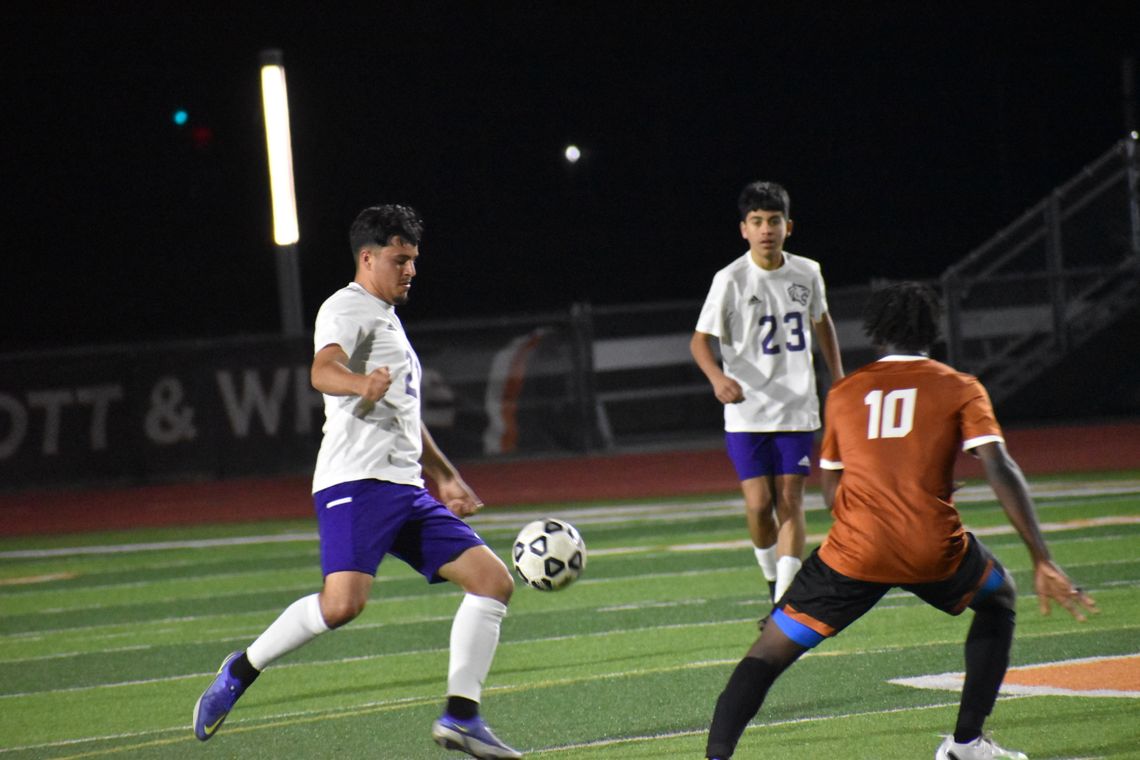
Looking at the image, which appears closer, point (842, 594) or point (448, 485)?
point (842, 594)

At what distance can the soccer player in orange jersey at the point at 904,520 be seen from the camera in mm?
4543

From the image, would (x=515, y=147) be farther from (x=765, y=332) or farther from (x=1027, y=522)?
(x=1027, y=522)

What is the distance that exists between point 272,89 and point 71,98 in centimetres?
1746

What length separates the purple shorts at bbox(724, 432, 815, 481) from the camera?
320 inches

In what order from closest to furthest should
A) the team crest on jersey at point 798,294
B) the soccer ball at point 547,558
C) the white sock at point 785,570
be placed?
1. the soccer ball at point 547,558
2. the white sock at point 785,570
3. the team crest on jersey at point 798,294

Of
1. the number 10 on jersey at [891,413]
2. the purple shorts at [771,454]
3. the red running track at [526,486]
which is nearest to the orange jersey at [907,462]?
the number 10 on jersey at [891,413]

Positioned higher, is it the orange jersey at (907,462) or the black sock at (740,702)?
the orange jersey at (907,462)

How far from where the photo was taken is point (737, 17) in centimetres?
3142

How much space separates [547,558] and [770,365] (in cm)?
241

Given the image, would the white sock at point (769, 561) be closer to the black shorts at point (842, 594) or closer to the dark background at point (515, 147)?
the black shorts at point (842, 594)

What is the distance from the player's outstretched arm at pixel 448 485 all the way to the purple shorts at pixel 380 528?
326 millimetres

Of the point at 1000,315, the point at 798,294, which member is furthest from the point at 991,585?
the point at 1000,315

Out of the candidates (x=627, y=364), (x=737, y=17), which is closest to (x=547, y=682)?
(x=627, y=364)

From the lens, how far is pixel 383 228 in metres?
5.73
